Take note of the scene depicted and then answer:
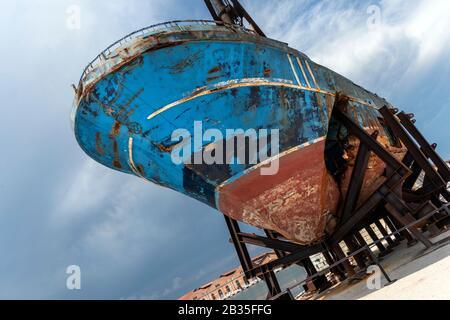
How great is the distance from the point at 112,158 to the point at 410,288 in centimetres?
551

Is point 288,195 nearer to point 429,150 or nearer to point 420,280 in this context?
point 420,280

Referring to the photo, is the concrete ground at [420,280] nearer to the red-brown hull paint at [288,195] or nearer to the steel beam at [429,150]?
the red-brown hull paint at [288,195]

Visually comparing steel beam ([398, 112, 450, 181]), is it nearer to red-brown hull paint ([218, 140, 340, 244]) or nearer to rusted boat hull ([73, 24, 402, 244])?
rusted boat hull ([73, 24, 402, 244])

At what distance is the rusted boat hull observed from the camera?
204 inches

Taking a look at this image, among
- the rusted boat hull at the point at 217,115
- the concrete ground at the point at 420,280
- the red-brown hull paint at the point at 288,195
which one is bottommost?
the concrete ground at the point at 420,280

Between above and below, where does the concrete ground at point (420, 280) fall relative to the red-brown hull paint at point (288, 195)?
below

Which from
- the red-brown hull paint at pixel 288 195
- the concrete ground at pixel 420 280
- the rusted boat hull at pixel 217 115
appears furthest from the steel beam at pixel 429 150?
the red-brown hull paint at pixel 288 195

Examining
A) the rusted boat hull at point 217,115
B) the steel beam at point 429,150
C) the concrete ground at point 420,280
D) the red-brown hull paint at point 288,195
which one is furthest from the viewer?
the steel beam at point 429,150

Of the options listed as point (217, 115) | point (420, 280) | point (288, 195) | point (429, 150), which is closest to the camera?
point (420, 280)

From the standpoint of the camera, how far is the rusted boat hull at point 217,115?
5.18 m

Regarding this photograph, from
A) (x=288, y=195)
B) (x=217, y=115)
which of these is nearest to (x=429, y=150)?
(x=288, y=195)

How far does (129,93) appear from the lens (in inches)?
205

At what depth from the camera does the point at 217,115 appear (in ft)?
17.8
